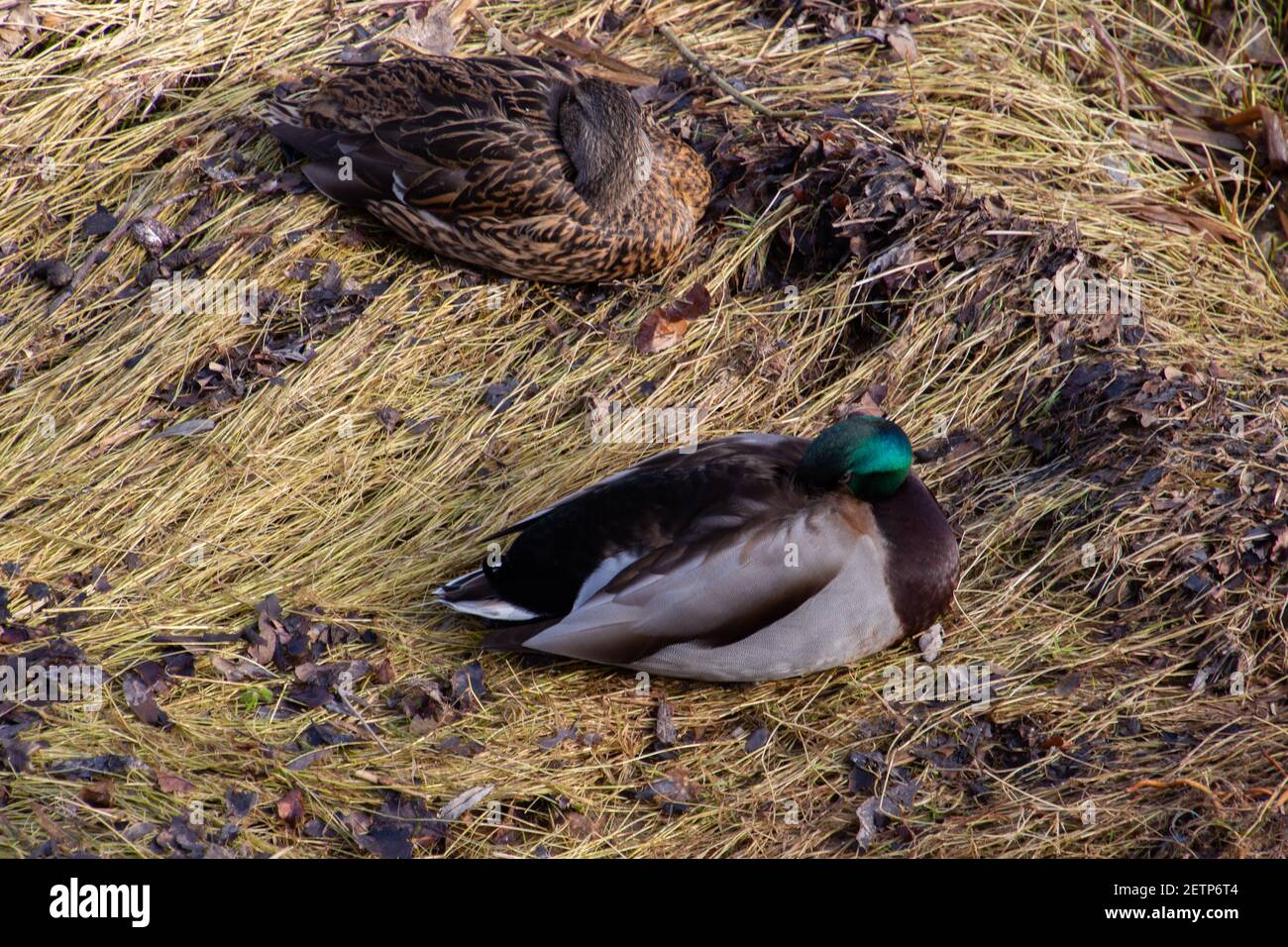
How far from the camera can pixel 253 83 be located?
5551 mm

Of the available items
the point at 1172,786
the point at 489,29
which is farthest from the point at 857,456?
the point at 489,29

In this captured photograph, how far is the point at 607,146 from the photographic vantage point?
4914 millimetres

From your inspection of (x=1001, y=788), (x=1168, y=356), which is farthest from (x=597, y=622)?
(x=1168, y=356)

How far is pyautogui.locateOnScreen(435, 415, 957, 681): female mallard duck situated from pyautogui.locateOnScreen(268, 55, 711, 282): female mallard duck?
1359 mm

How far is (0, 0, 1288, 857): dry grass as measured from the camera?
360 centimetres

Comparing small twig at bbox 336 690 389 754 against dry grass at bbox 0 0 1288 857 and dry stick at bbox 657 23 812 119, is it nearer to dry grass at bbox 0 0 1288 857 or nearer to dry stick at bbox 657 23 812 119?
dry grass at bbox 0 0 1288 857

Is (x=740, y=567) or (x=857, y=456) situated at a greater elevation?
(x=857, y=456)

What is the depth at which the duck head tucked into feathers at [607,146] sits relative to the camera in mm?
4906

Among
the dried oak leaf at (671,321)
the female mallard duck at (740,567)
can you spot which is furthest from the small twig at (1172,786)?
the dried oak leaf at (671,321)

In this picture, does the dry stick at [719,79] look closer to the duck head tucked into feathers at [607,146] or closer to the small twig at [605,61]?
the small twig at [605,61]

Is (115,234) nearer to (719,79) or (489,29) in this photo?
(489,29)

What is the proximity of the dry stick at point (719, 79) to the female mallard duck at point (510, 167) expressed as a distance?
50 centimetres

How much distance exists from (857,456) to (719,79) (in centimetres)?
246

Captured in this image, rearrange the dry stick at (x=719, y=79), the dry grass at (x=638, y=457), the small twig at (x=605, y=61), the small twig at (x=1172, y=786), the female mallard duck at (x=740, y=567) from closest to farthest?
the small twig at (x=1172, y=786) → the dry grass at (x=638, y=457) → the female mallard duck at (x=740, y=567) → the dry stick at (x=719, y=79) → the small twig at (x=605, y=61)
